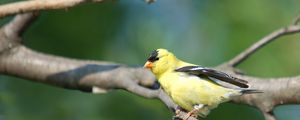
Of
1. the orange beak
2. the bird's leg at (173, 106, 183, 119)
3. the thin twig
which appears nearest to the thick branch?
the orange beak

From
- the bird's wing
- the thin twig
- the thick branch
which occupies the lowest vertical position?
the thick branch

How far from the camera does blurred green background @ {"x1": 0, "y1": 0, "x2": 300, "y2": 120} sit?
14.2ft

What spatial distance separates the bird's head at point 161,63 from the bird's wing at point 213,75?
0.07 m

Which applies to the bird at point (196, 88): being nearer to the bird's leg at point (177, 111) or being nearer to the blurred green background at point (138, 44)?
the bird's leg at point (177, 111)

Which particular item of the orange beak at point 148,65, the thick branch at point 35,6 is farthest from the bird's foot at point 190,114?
the thick branch at point 35,6

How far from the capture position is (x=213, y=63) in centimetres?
461

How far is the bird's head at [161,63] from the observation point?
332 centimetres

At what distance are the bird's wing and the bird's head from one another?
0.07 meters

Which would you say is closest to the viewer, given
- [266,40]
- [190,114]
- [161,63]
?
[190,114]

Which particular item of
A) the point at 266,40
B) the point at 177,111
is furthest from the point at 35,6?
the point at 266,40

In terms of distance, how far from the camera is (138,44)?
508 cm

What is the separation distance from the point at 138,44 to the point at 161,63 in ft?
5.84

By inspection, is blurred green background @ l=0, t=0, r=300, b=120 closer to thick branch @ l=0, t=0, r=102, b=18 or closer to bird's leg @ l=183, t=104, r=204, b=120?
bird's leg @ l=183, t=104, r=204, b=120

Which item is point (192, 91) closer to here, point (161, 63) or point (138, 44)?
point (161, 63)
